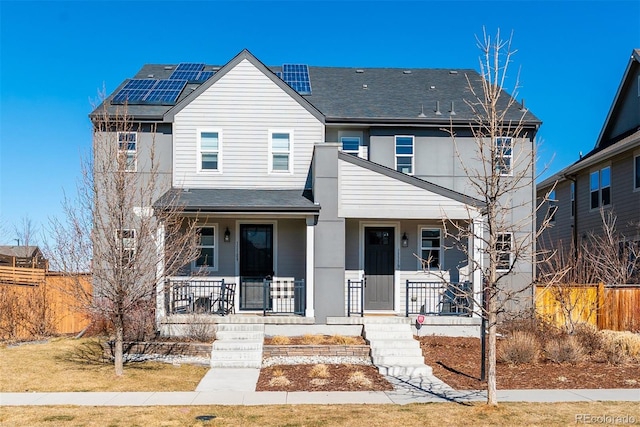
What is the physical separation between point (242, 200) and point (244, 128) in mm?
2616

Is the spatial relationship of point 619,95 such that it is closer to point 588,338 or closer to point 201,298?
point 588,338

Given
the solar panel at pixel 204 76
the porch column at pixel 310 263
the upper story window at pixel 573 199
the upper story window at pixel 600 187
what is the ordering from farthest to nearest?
the upper story window at pixel 573 199, the upper story window at pixel 600 187, the solar panel at pixel 204 76, the porch column at pixel 310 263

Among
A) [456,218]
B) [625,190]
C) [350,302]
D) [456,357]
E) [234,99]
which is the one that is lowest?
[456,357]

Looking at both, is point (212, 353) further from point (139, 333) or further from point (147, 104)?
point (147, 104)

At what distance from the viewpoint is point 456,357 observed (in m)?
13.1

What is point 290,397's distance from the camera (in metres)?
9.64

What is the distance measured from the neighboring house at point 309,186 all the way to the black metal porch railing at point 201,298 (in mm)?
203

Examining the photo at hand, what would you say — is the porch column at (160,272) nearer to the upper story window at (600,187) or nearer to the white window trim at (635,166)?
the white window trim at (635,166)

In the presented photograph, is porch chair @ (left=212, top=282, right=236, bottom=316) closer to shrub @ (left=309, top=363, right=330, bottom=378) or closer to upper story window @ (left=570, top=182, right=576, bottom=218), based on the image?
shrub @ (left=309, top=363, right=330, bottom=378)

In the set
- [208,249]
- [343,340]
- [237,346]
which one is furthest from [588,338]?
[208,249]

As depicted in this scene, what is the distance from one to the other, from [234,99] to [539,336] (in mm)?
10746

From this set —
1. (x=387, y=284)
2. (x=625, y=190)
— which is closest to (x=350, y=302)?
(x=387, y=284)

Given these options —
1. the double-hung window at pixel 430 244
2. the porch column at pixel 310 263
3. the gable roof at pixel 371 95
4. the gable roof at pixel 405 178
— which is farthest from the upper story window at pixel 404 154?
the porch column at pixel 310 263

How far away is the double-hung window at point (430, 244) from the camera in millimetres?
17031
